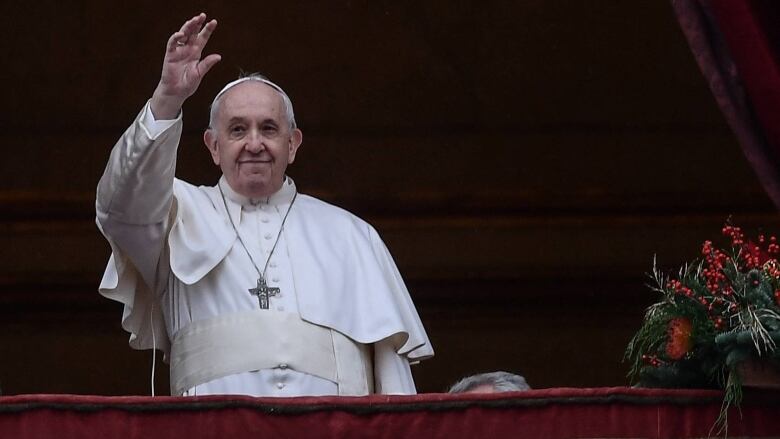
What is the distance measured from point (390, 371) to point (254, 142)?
64 cm

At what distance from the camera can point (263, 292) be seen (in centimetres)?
541

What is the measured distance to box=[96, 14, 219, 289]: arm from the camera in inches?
199

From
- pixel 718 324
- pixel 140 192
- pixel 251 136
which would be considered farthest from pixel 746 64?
pixel 140 192

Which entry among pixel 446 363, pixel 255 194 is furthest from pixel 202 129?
pixel 255 194

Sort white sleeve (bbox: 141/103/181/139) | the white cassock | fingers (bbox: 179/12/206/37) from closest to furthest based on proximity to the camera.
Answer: fingers (bbox: 179/12/206/37)
white sleeve (bbox: 141/103/181/139)
the white cassock

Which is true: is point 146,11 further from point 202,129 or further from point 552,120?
point 552,120

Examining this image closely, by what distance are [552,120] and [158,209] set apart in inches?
137

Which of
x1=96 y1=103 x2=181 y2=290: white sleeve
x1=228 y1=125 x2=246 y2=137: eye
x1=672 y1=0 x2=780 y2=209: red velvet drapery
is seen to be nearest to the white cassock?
x1=96 y1=103 x2=181 y2=290: white sleeve

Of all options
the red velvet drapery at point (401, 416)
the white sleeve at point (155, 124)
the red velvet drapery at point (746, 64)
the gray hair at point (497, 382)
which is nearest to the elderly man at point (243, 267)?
the white sleeve at point (155, 124)

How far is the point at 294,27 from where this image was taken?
8.45 m

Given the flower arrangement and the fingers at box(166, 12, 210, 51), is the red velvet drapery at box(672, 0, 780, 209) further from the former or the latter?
the fingers at box(166, 12, 210, 51)

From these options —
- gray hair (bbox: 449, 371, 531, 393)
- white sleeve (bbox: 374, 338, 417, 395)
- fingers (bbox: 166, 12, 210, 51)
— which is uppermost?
fingers (bbox: 166, 12, 210, 51)

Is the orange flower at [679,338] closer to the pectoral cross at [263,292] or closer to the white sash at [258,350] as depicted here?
the white sash at [258,350]

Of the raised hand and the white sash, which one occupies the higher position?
the raised hand
